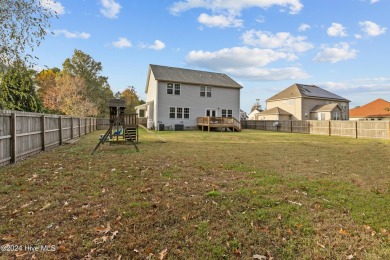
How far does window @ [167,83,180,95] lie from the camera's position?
24.9m

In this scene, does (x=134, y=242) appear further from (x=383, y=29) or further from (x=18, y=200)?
(x=383, y=29)

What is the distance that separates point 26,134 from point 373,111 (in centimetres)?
5159

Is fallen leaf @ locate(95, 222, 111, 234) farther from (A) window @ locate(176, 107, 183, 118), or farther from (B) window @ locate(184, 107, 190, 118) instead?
(B) window @ locate(184, 107, 190, 118)

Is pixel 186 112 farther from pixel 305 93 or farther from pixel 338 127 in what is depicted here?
pixel 305 93

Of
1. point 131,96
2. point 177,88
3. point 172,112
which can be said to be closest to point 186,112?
point 172,112

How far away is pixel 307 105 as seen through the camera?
35.6 meters

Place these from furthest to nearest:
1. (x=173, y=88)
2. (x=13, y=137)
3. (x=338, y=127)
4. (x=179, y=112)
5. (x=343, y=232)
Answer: (x=179, y=112)
(x=173, y=88)
(x=338, y=127)
(x=13, y=137)
(x=343, y=232)

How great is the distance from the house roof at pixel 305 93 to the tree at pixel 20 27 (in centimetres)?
3592

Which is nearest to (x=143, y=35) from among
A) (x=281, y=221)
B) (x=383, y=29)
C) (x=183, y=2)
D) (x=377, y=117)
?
(x=183, y=2)

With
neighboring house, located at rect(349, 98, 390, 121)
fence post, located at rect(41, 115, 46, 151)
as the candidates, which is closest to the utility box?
fence post, located at rect(41, 115, 46, 151)

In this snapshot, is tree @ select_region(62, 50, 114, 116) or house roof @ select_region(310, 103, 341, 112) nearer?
house roof @ select_region(310, 103, 341, 112)

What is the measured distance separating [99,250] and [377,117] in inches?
1989

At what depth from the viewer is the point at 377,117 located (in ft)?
131

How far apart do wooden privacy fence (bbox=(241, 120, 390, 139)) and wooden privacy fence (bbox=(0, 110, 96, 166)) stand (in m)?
22.1
